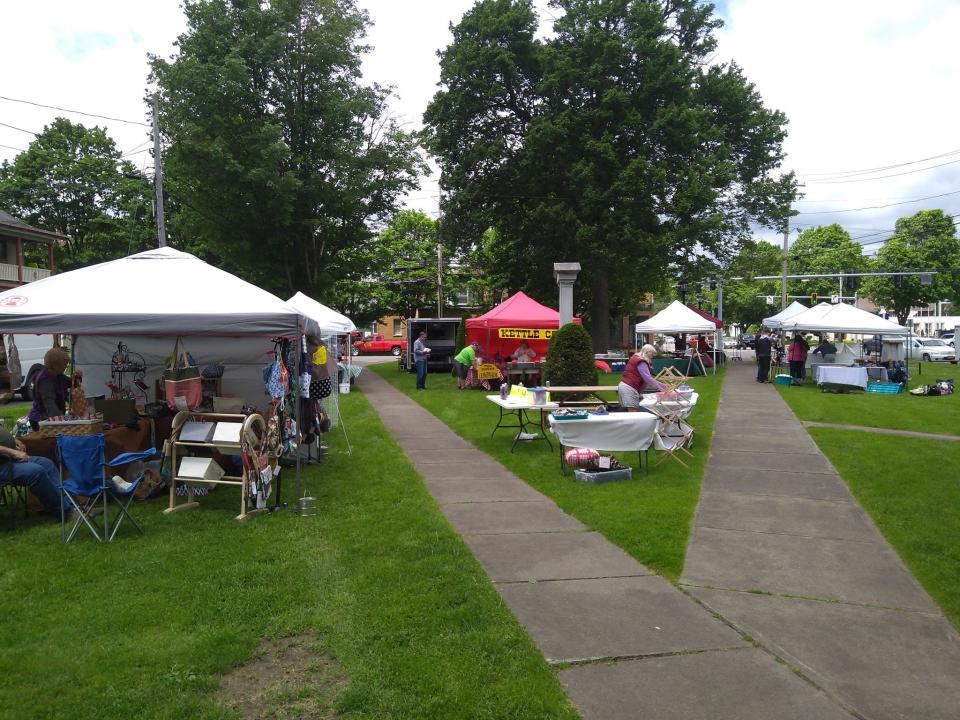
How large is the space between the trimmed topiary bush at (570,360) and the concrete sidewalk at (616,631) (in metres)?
8.98

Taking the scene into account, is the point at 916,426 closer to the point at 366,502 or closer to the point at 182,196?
the point at 366,502

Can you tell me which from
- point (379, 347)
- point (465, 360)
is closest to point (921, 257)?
point (379, 347)

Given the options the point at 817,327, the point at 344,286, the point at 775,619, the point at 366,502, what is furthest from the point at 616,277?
the point at 775,619

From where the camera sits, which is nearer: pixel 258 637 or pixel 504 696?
pixel 504 696

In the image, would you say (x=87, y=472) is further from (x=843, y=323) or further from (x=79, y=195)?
(x=79, y=195)

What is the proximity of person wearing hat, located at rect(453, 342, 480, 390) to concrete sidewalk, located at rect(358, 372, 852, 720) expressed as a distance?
13.3m

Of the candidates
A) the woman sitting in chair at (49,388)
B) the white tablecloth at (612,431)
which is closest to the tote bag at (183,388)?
the woman sitting in chair at (49,388)

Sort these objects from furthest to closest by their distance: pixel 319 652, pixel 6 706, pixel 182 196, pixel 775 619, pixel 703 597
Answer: pixel 182 196 → pixel 703 597 → pixel 775 619 → pixel 319 652 → pixel 6 706

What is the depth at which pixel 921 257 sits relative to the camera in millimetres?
62406

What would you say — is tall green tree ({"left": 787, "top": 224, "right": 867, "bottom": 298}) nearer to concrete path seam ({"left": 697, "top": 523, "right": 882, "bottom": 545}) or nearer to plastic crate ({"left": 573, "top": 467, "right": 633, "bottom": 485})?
plastic crate ({"left": 573, "top": 467, "right": 633, "bottom": 485})

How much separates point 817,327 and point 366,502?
60.9 feet

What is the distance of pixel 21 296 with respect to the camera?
7.31m

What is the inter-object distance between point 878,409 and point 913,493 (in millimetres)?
8967

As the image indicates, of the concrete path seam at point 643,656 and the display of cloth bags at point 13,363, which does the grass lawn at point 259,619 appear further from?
the display of cloth bags at point 13,363
